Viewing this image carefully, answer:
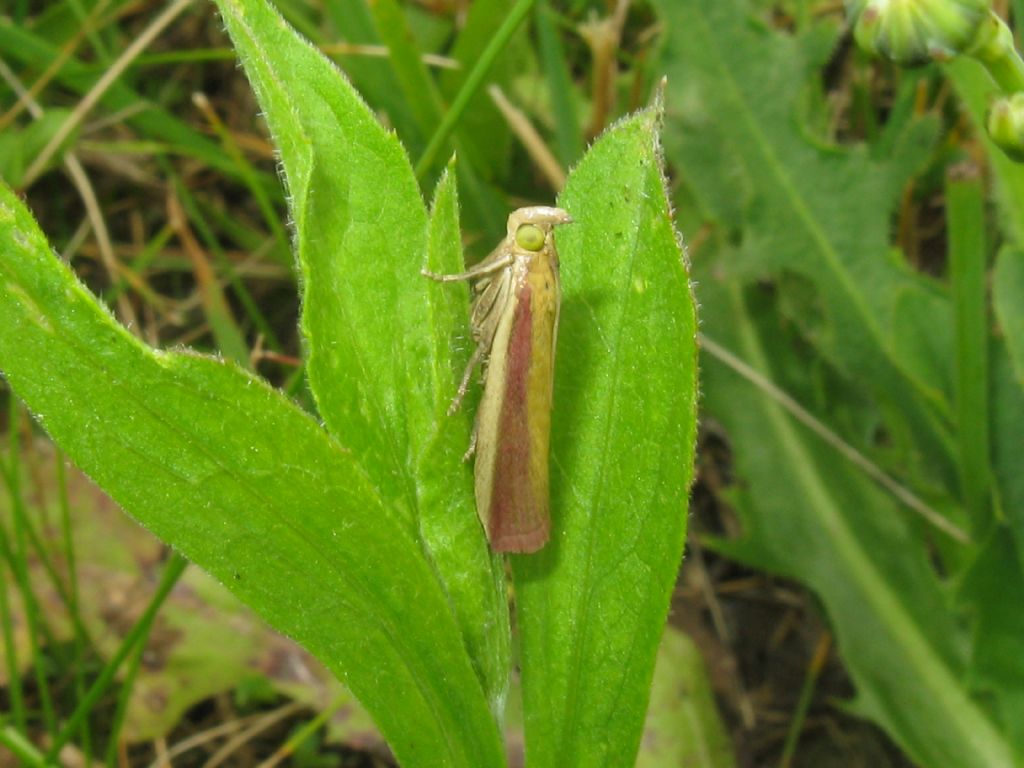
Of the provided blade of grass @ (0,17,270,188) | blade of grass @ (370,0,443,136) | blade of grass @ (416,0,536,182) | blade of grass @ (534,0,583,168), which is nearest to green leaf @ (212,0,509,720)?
blade of grass @ (416,0,536,182)

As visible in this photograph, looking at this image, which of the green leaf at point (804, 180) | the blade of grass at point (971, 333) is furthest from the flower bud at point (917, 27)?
the green leaf at point (804, 180)

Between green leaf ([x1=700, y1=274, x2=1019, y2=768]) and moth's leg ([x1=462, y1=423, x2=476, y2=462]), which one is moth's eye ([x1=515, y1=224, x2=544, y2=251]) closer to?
moth's leg ([x1=462, y1=423, x2=476, y2=462])

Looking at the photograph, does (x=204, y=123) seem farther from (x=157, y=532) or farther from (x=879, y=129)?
(x=157, y=532)

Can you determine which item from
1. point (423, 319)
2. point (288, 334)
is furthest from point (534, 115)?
point (423, 319)

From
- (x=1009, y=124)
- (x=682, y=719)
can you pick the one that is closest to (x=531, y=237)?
(x=1009, y=124)

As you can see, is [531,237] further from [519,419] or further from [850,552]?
[850,552]
